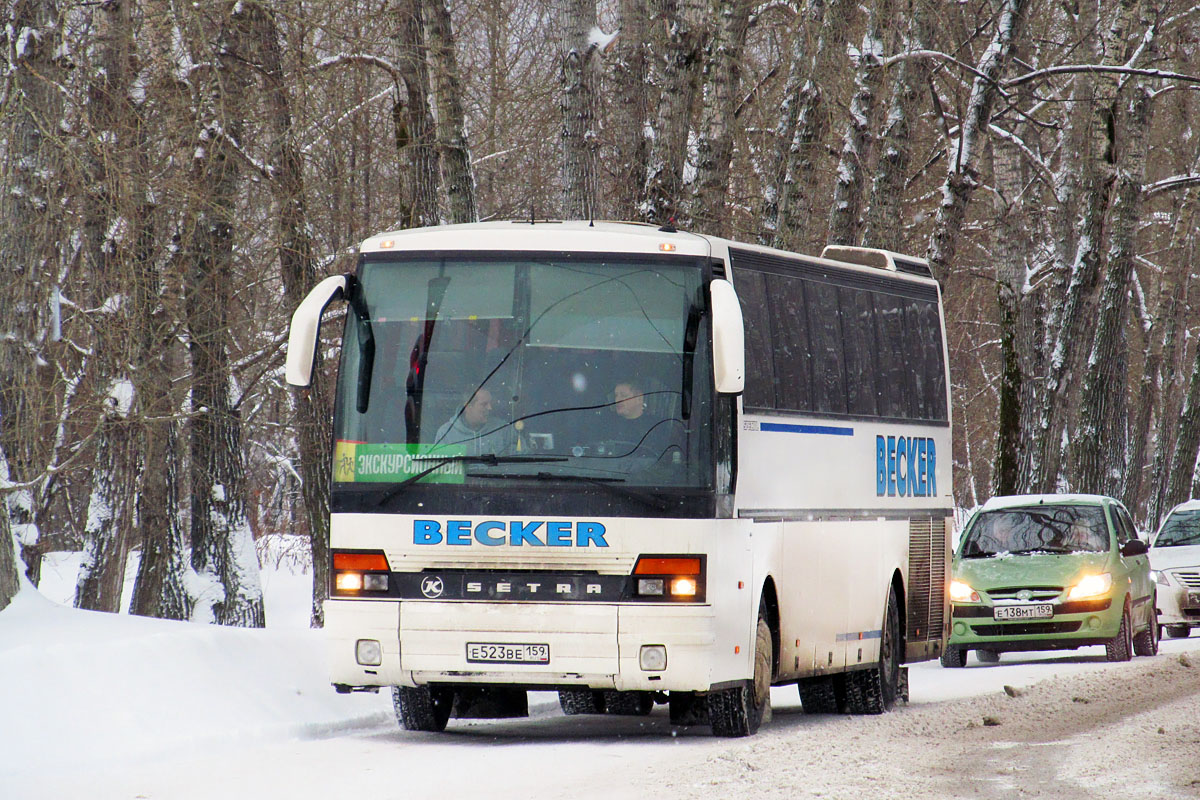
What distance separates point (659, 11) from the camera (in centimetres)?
2062

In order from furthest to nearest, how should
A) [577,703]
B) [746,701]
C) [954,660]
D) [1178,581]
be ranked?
[1178,581] < [954,660] < [577,703] < [746,701]

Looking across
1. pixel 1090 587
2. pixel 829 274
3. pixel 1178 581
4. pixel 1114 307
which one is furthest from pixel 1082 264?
pixel 829 274

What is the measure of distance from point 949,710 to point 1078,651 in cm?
907

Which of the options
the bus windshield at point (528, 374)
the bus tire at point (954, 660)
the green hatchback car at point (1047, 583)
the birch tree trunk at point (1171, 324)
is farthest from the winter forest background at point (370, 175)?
the birch tree trunk at point (1171, 324)

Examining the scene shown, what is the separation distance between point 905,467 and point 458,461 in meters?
5.05

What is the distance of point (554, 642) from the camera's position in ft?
36.6

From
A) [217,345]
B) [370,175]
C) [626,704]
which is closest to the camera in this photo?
[626,704]

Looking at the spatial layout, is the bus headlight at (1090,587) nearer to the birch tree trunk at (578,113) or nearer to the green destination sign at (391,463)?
the birch tree trunk at (578,113)

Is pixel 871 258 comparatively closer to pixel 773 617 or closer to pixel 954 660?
pixel 773 617

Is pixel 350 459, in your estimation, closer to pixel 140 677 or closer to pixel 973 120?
pixel 140 677

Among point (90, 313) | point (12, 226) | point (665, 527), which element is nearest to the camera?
point (665, 527)

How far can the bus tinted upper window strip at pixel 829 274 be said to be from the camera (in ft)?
41.2

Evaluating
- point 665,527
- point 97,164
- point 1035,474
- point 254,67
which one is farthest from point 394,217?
point 665,527

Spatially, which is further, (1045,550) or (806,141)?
(806,141)
